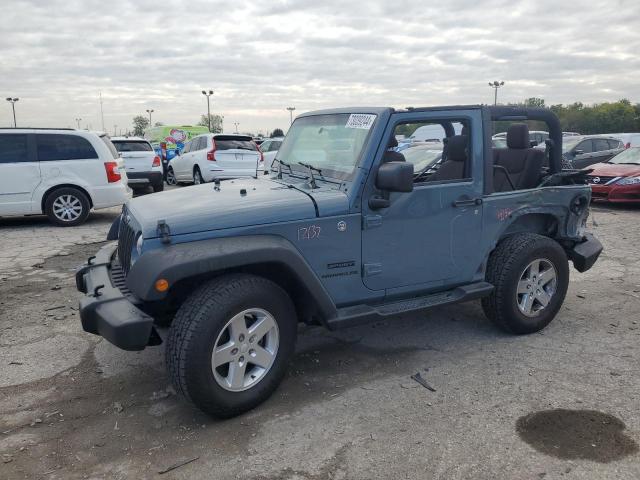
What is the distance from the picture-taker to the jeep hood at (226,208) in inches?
123

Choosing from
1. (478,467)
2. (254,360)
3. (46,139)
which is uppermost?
(46,139)

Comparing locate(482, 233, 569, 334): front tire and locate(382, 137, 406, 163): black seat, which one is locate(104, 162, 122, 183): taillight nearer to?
locate(382, 137, 406, 163): black seat

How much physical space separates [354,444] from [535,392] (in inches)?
54.5

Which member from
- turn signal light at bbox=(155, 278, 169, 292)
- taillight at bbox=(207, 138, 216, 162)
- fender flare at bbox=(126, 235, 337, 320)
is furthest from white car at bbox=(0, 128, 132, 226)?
turn signal light at bbox=(155, 278, 169, 292)

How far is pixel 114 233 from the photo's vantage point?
4465 mm

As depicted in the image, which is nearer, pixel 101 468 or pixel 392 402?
pixel 101 468

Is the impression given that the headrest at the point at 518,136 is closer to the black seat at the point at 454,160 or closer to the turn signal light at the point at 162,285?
the black seat at the point at 454,160

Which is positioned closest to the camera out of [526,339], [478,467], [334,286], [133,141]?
[478,467]

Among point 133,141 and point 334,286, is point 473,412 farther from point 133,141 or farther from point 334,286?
point 133,141

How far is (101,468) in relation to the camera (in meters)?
2.79

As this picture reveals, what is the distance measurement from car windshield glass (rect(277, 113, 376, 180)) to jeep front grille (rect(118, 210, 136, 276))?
1.36 m

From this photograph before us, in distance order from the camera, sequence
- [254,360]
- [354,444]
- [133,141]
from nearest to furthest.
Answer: [354,444] → [254,360] → [133,141]

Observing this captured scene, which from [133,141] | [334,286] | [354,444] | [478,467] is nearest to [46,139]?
[133,141]

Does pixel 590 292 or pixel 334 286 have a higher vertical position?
pixel 334 286
